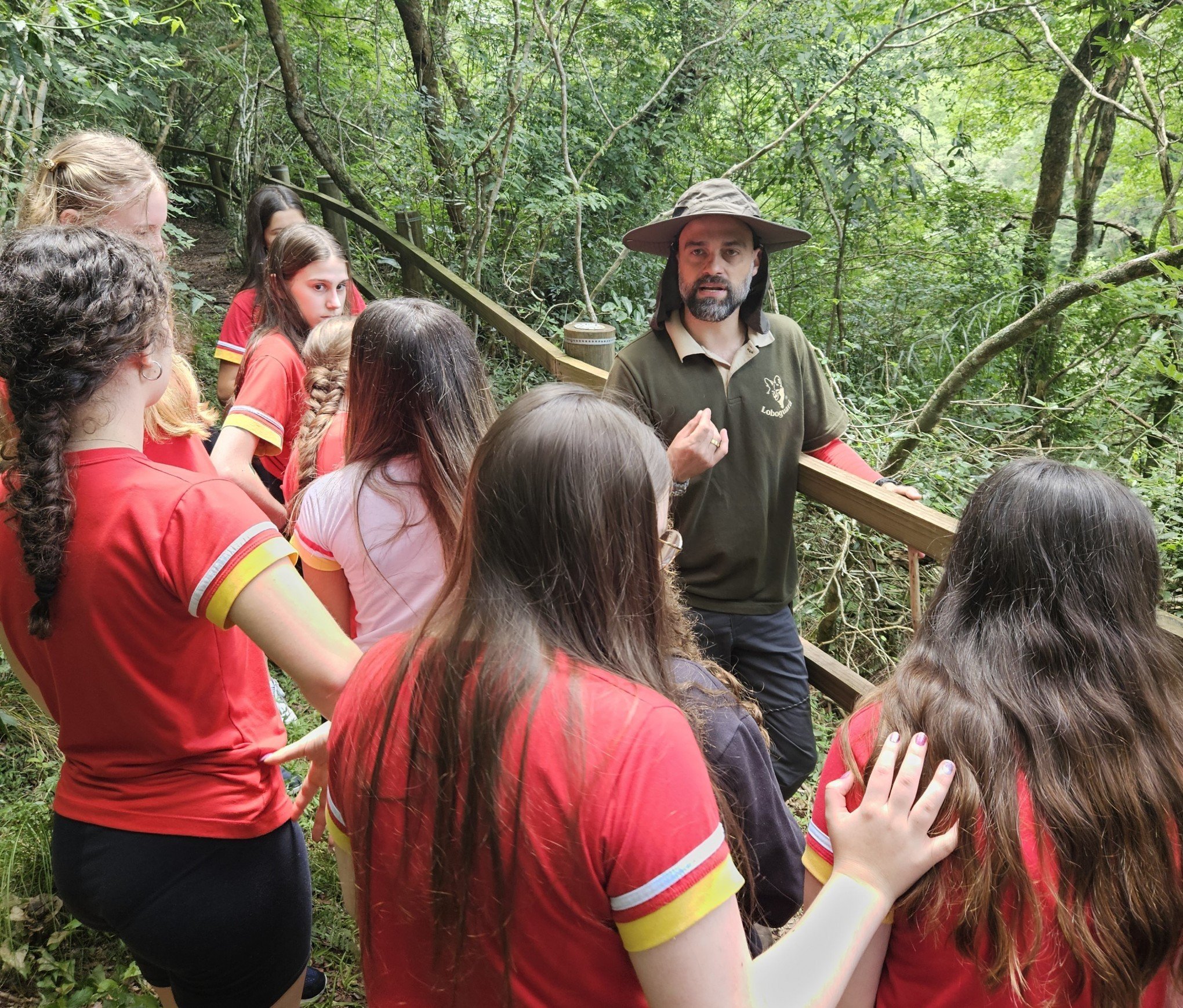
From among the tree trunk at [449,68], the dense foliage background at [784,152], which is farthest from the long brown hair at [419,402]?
the tree trunk at [449,68]

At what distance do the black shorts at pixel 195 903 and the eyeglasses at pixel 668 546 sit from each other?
978 mm

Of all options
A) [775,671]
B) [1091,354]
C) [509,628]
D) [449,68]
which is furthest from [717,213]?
[449,68]

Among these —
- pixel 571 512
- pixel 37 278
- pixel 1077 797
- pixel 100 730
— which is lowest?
pixel 100 730

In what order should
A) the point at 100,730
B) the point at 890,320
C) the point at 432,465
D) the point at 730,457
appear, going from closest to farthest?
the point at 100,730
the point at 432,465
the point at 730,457
the point at 890,320

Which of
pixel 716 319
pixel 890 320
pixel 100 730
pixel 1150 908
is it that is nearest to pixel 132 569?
pixel 100 730

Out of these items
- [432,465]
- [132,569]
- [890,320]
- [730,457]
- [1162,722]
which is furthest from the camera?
[890,320]

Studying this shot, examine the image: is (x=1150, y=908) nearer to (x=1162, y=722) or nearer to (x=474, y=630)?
(x=1162, y=722)

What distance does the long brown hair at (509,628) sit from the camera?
1068 mm

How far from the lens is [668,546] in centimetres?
151

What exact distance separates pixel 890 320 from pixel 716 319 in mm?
4840

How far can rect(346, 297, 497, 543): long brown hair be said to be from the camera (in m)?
1.91

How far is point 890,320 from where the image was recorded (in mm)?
7016

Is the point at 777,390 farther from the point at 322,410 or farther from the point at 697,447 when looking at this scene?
the point at 322,410

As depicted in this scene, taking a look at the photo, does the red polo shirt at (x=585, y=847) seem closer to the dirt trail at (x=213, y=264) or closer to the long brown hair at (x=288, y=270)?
the long brown hair at (x=288, y=270)
